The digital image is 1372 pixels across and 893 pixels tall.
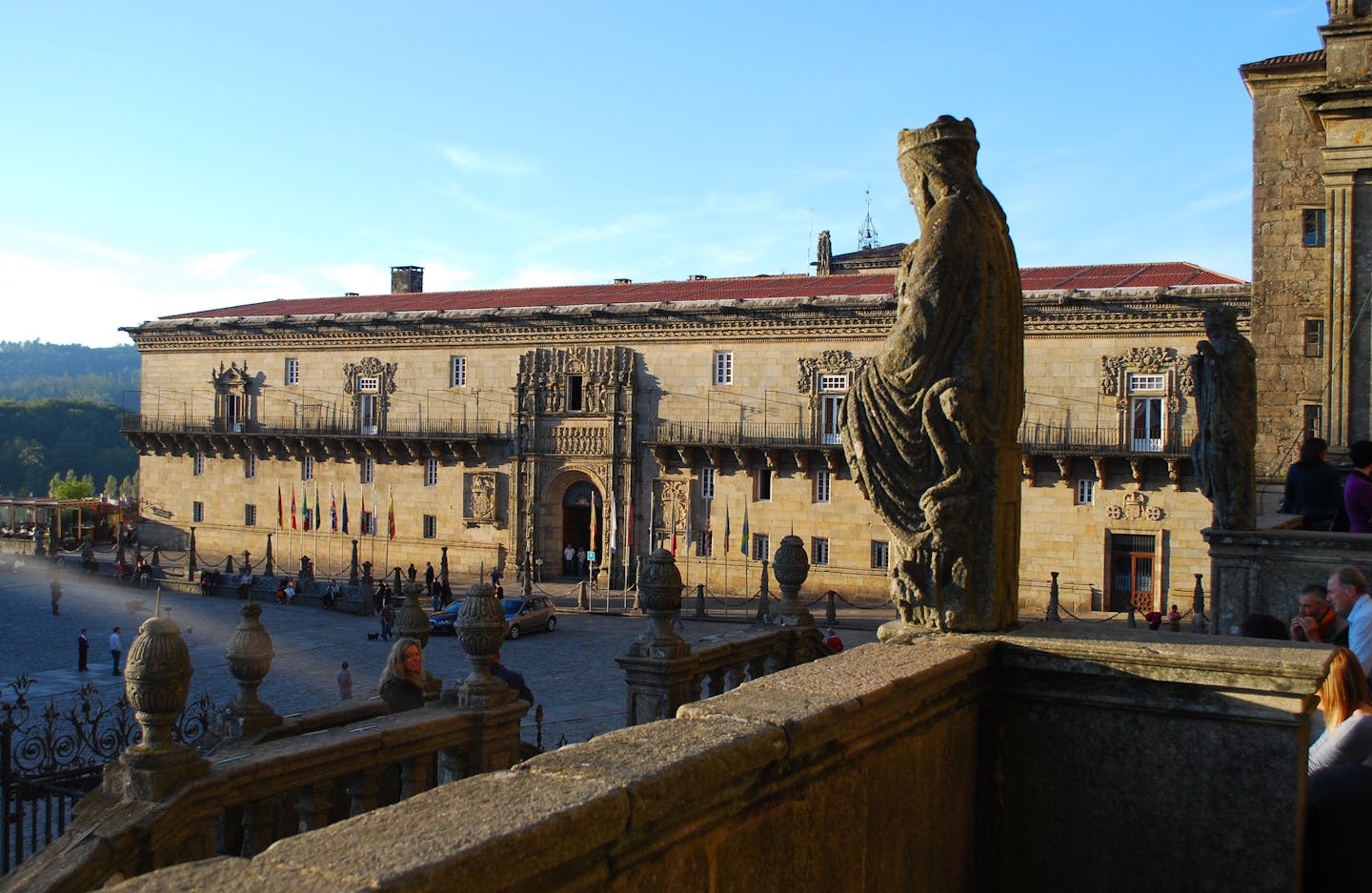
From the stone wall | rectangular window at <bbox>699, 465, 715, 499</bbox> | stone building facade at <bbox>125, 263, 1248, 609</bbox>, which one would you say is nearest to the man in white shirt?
the stone wall

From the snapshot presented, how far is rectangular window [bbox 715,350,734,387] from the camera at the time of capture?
112 ft

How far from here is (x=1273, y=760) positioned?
11.7 ft

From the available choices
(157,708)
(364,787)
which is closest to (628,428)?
(364,787)

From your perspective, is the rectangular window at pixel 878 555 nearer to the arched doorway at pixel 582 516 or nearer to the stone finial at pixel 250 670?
the arched doorway at pixel 582 516

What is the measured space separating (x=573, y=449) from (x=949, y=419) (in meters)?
32.3

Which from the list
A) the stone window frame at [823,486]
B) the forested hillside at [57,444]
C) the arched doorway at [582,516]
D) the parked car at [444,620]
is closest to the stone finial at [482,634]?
the parked car at [444,620]

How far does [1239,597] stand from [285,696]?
1532cm

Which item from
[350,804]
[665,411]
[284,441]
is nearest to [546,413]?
[665,411]

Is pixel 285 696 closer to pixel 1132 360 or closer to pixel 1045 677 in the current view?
pixel 1045 677

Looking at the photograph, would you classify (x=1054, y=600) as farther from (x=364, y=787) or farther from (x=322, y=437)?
(x=322, y=437)

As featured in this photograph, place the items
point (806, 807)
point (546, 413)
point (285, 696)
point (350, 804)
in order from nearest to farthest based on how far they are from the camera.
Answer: point (806, 807)
point (350, 804)
point (285, 696)
point (546, 413)

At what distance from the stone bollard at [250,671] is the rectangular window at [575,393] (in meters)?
28.8

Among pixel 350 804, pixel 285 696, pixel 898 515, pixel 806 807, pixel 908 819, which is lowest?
pixel 285 696

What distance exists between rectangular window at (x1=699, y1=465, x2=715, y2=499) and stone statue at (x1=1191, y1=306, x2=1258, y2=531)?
81.1ft
